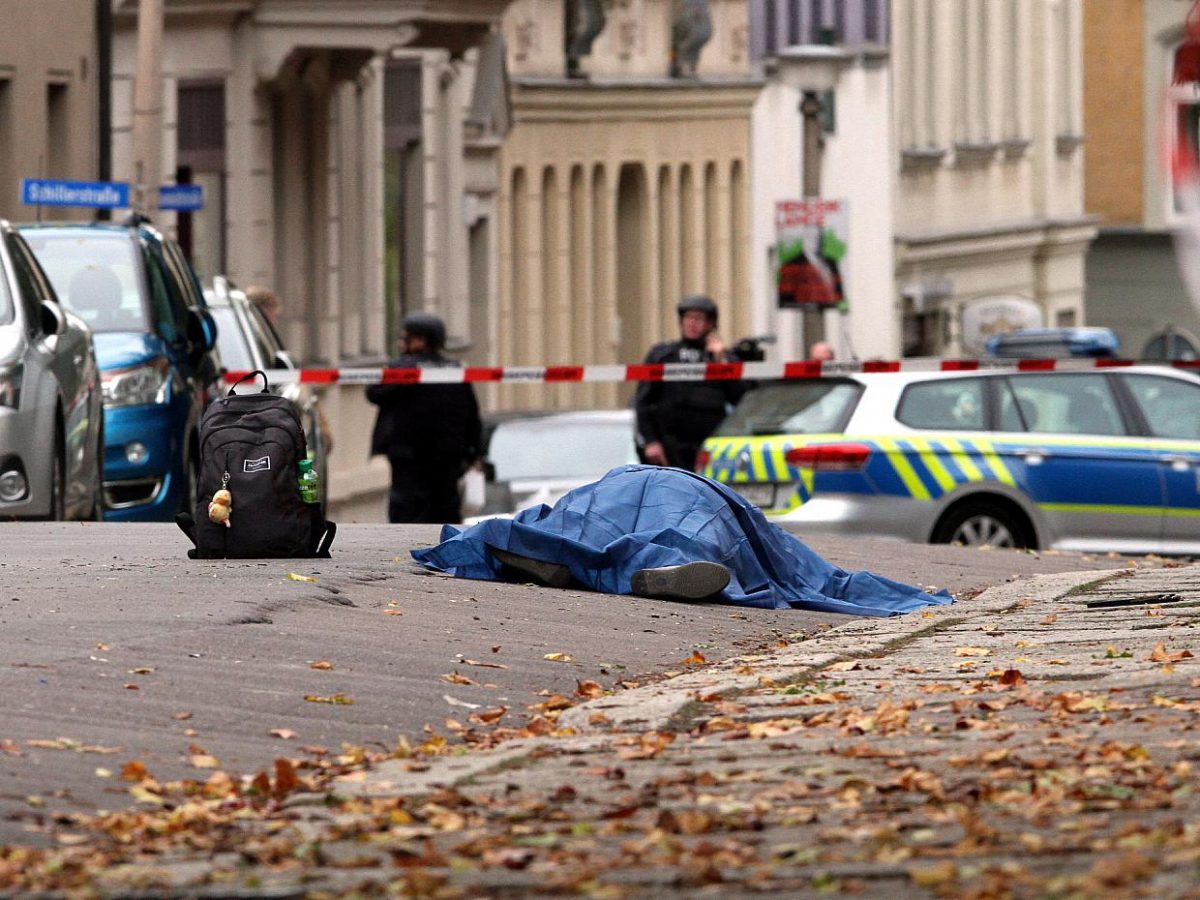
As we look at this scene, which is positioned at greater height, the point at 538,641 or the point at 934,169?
the point at 934,169

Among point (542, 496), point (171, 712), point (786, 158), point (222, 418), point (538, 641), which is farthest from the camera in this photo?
point (786, 158)

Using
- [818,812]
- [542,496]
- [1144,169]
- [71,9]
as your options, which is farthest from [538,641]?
[1144,169]

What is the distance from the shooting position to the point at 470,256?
42125 millimetres

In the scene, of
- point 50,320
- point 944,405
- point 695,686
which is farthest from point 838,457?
point 695,686

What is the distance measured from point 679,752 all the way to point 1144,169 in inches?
2239

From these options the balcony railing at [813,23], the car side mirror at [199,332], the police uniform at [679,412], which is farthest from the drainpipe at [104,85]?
the balcony railing at [813,23]

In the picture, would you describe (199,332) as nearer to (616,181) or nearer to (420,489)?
(420,489)

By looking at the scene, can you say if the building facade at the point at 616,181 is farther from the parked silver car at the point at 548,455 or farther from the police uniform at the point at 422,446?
the police uniform at the point at 422,446

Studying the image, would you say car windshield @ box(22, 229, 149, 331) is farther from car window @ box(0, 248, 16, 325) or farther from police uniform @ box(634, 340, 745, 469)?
police uniform @ box(634, 340, 745, 469)

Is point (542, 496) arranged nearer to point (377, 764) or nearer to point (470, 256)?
point (377, 764)

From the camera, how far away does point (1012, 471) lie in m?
19.6

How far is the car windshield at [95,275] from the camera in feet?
62.1

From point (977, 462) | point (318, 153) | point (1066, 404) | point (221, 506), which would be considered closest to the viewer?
point (221, 506)

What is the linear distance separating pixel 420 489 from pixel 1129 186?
46212 mm
